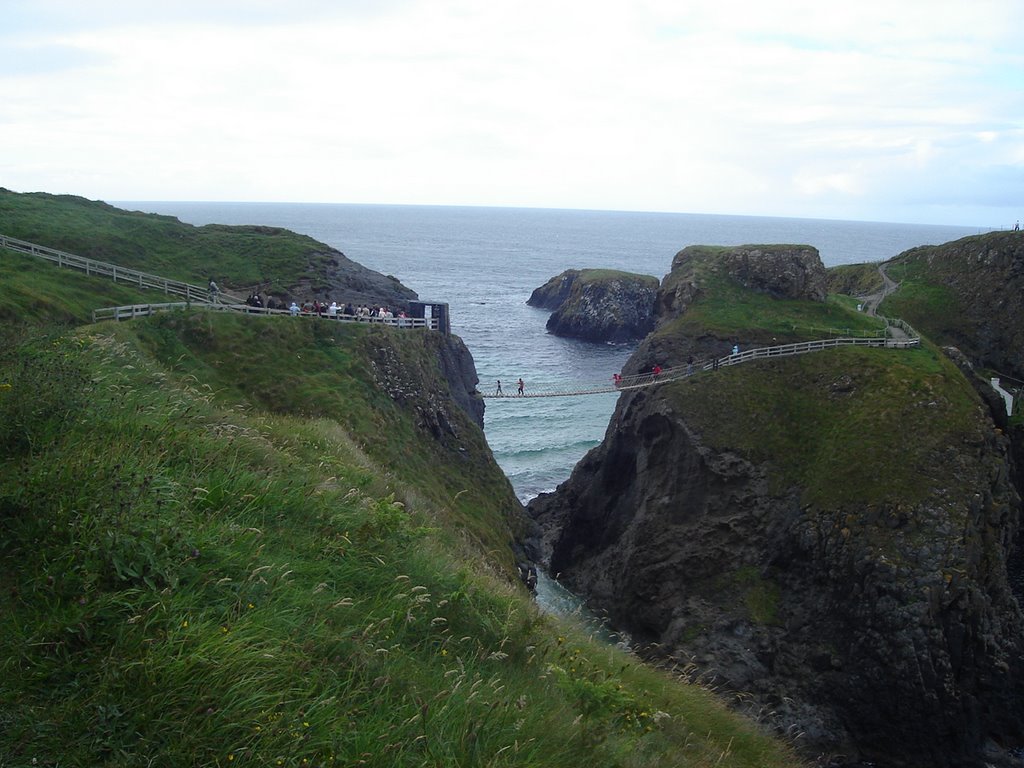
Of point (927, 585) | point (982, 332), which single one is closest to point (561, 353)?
point (982, 332)

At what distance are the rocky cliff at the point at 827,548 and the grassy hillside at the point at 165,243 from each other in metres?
23.2

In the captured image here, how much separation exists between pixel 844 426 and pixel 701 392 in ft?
23.7

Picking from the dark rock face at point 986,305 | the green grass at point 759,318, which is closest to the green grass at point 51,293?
the green grass at point 759,318

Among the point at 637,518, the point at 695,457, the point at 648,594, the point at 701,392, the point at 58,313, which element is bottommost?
the point at 648,594

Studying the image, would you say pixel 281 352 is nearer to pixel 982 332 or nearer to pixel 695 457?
pixel 695 457

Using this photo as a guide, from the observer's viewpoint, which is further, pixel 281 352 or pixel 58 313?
pixel 281 352

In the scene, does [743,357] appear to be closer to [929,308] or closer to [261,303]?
[261,303]

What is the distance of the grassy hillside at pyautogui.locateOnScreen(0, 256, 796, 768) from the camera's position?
600 cm

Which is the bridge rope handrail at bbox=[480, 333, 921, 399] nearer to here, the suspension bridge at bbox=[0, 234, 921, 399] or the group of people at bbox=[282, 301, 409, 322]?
the suspension bridge at bbox=[0, 234, 921, 399]

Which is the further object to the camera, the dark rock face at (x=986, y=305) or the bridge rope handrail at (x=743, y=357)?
the dark rock face at (x=986, y=305)

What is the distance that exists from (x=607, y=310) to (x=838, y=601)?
73.4 m

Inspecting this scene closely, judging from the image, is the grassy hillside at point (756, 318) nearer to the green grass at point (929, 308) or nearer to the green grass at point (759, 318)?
the green grass at point (759, 318)

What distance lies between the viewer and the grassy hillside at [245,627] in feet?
19.7

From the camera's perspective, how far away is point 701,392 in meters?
41.8
